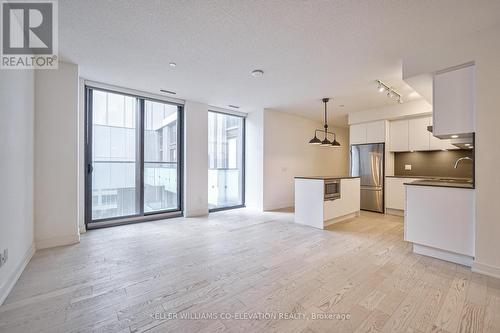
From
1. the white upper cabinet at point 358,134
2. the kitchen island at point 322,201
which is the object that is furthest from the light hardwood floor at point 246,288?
the white upper cabinet at point 358,134

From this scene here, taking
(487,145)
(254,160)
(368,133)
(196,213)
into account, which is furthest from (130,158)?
(368,133)

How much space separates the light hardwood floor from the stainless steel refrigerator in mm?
2353

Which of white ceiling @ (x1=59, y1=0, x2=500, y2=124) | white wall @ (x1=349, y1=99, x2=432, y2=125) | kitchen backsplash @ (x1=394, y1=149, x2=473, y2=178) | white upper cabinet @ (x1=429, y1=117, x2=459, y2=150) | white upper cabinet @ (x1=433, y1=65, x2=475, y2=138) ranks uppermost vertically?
white ceiling @ (x1=59, y1=0, x2=500, y2=124)

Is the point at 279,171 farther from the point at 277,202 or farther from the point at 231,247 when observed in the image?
the point at 231,247

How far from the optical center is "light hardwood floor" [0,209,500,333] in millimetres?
1658

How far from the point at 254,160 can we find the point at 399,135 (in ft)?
12.4

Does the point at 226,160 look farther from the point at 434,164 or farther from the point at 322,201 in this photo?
the point at 434,164

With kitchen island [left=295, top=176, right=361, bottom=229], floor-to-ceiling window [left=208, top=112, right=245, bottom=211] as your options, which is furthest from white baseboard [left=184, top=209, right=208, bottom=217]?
kitchen island [left=295, top=176, right=361, bottom=229]

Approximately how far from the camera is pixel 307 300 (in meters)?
1.93

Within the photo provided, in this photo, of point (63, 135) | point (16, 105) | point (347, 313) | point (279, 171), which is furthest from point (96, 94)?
point (347, 313)

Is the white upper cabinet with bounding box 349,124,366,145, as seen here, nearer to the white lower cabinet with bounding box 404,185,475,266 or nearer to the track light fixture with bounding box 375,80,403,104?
the track light fixture with bounding box 375,80,403,104

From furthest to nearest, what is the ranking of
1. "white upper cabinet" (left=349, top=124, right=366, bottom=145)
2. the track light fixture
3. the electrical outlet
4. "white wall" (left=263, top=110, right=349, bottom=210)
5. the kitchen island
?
"white wall" (left=263, top=110, right=349, bottom=210)
"white upper cabinet" (left=349, top=124, right=366, bottom=145)
the kitchen island
the track light fixture
the electrical outlet

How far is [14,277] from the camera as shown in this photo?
2203 mm

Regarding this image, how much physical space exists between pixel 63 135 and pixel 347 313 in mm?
4228
